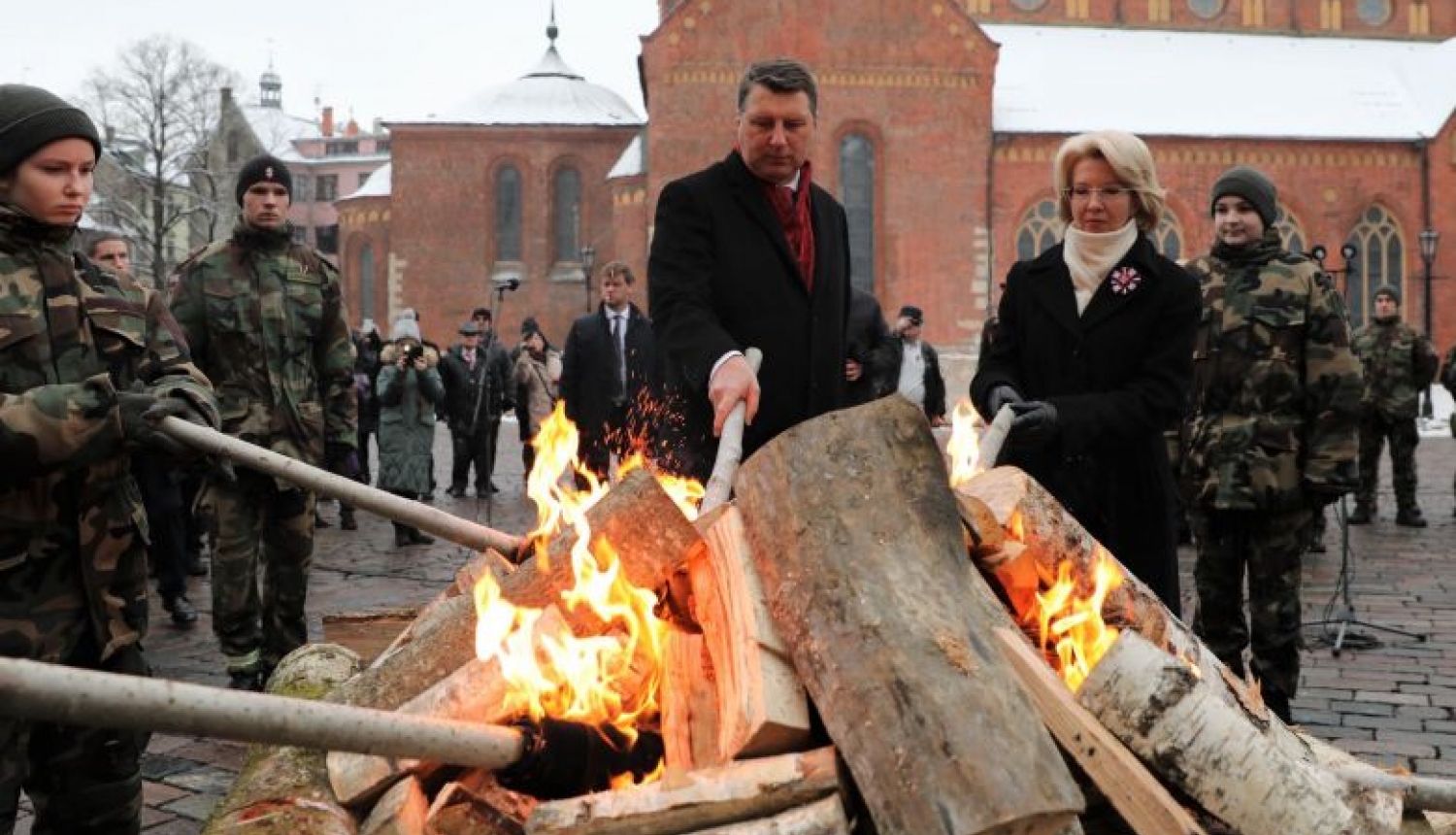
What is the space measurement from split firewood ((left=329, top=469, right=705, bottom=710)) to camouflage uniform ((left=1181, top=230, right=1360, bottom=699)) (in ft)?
8.73

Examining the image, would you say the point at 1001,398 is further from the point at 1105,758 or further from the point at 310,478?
the point at 310,478

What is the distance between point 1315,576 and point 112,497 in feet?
24.7

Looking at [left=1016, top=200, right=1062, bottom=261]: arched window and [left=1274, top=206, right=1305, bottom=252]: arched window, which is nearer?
[left=1016, top=200, right=1062, bottom=261]: arched window

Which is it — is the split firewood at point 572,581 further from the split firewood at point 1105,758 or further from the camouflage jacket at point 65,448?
the split firewood at point 1105,758

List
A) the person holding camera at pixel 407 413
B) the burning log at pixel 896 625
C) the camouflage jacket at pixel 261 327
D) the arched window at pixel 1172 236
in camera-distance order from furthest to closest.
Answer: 1. the arched window at pixel 1172 236
2. the person holding camera at pixel 407 413
3. the camouflage jacket at pixel 261 327
4. the burning log at pixel 896 625

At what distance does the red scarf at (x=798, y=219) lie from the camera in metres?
3.68

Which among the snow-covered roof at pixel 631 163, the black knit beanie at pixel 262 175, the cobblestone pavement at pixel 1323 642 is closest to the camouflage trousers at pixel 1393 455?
the cobblestone pavement at pixel 1323 642

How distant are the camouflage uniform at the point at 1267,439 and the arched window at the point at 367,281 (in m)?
35.8

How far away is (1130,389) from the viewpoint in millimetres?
3613

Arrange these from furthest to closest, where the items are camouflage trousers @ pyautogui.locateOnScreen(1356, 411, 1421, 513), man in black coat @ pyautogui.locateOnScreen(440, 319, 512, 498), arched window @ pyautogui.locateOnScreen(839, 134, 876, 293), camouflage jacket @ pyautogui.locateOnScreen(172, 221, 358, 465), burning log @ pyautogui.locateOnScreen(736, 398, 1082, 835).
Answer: arched window @ pyautogui.locateOnScreen(839, 134, 876, 293)
man in black coat @ pyautogui.locateOnScreen(440, 319, 512, 498)
camouflage trousers @ pyautogui.locateOnScreen(1356, 411, 1421, 513)
camouflage jacket @ pyautogui.locateOnScreen(172, 221, 358, 465)
burning log @ pyautogui.locateOnScreen(736, 398, 1082, 835)

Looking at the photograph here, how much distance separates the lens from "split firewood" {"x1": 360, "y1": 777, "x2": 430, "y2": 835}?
2277 mm

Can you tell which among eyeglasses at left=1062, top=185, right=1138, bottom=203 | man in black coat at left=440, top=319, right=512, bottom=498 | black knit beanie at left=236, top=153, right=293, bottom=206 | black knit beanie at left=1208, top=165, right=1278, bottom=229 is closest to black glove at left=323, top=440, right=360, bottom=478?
black knit beanie at left=236, top=153, right=293, bottom=206

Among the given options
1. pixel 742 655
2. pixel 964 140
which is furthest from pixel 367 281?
pixel 742 655

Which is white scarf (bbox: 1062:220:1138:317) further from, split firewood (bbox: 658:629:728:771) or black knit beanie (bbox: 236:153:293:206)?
black knit beanie (bbox: 236:153:293:206)
